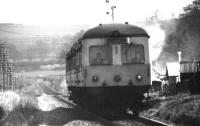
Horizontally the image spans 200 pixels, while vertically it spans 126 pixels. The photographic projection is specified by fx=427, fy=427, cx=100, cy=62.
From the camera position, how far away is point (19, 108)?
20.4m

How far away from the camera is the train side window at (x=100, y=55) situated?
1591cm

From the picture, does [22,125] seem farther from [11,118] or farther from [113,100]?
[113,100]

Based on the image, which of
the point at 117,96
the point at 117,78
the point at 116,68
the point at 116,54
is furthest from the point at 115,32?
the point at 117,96

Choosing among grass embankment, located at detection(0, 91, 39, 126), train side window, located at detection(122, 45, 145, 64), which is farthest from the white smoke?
train side window, located at detection(122, 45, 145, 64)

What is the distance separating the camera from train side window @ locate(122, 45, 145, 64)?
1599cm

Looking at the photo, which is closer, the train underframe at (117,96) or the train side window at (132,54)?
the train underframe at (117,96)

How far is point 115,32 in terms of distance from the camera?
16.1 m

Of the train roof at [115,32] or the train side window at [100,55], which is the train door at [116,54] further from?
the train roof at [115,32]

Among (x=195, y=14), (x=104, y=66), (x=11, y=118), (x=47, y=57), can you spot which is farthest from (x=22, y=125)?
(x=47, y=57)

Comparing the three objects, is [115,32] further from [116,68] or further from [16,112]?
[16,112]

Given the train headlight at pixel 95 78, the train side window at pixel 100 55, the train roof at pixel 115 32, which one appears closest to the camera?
the train headlight at pixel 95 78

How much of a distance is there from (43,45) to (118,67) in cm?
9375

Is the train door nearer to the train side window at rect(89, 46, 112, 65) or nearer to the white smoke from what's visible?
the train side window at rect(89, 46, 112, 65)

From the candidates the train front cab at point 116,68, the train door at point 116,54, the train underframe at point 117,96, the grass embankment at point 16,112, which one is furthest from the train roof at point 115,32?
the grass embankment at point 16,112
